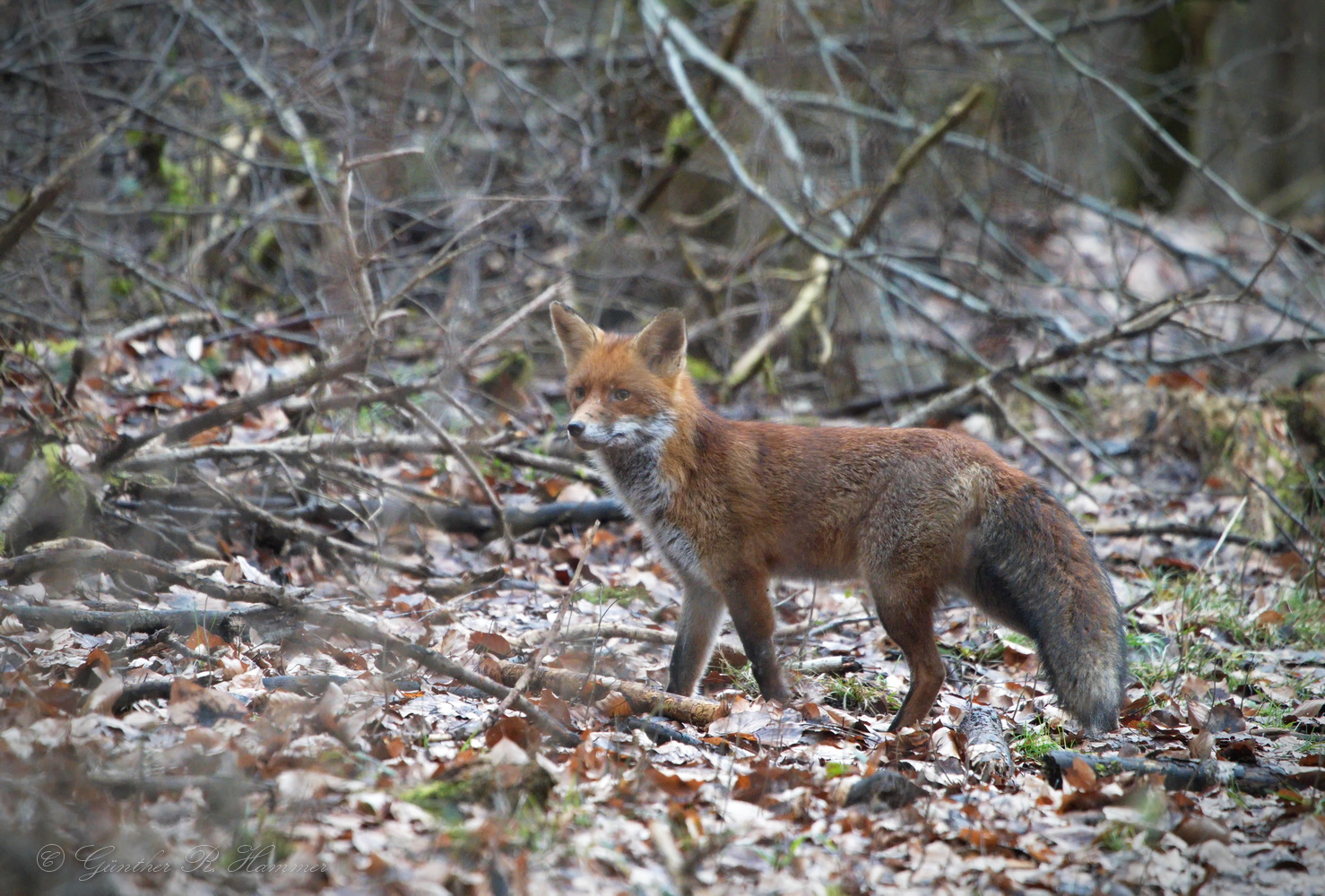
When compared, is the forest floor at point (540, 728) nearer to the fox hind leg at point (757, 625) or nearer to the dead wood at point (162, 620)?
the dead wood at point (162, 620)

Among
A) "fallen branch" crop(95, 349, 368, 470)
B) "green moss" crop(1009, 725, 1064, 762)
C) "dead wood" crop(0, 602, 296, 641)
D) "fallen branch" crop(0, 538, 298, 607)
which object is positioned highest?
Result: "fallen branch" crop(95, 349, 368, 470)

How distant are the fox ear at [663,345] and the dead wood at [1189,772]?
8.25 feet

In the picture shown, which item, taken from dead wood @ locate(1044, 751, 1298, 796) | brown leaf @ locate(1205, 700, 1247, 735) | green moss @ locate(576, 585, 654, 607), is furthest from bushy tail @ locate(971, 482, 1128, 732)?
green moss @ locate(576, 585, 654, 607)

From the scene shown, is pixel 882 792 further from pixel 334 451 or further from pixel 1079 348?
pixel 1079 348

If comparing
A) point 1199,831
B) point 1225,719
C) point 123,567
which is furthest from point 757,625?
point 123,567

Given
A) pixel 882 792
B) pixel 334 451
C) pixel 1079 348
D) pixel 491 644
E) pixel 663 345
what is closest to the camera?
pixel 882 792

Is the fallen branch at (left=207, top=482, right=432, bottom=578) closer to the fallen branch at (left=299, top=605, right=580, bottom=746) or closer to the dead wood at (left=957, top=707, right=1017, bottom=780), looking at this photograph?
the fallen branch at (left=299, top=605, right=580, bottom=746)

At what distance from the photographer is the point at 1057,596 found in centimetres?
400

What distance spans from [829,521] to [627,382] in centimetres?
120

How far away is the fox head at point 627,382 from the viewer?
15.4 ft

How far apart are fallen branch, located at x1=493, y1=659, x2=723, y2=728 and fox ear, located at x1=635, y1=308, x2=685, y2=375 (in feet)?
5.52

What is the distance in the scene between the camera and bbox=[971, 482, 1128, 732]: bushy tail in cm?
378

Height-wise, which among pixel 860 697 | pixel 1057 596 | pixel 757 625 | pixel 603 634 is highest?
pixel 1057 596

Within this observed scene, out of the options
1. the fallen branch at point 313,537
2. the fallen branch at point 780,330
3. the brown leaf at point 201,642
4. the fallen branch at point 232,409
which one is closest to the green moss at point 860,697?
the fallen branch at point 313,537
